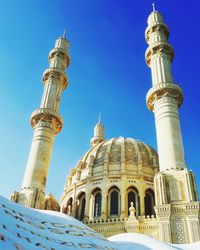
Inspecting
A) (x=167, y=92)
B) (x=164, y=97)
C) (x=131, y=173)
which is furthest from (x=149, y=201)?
(x=167, y=92)

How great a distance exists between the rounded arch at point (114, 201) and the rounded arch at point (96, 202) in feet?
2.65

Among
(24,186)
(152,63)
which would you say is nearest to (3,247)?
(24,186)

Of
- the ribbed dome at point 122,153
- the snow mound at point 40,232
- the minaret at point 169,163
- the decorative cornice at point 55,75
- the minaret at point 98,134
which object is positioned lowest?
the snow mound at point 40,232

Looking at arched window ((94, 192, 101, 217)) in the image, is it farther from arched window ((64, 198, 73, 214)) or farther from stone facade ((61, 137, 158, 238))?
arched window ((64, 198, 73, 214))

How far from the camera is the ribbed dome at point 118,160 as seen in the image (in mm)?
26672

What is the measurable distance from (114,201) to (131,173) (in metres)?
2.64

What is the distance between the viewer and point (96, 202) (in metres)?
25.6

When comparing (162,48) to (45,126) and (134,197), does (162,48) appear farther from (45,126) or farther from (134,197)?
(134,197)

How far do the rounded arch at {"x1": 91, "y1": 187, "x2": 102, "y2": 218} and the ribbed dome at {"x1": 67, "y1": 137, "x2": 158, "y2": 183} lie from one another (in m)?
1.42

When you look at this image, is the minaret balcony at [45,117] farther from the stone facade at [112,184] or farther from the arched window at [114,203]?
the arched window at [114,203]

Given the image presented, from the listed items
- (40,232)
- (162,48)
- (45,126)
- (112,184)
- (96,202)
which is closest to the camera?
(40,232)

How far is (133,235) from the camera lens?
5.77 meters

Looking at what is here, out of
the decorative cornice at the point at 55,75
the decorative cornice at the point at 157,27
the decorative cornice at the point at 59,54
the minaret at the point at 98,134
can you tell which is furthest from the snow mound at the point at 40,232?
the minaret at the point at 98,134

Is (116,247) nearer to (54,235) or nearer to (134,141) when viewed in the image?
(54,235)
